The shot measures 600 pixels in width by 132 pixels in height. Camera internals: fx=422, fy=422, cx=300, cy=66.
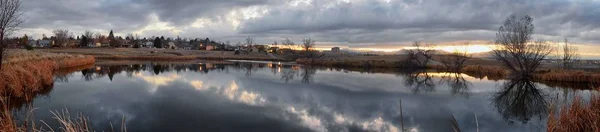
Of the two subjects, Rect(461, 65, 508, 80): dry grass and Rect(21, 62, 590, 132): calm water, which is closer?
Rect(21, 62, 590, 132): calm water

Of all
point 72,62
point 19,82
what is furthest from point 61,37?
point 19,82

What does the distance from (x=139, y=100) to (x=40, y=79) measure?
589 cm

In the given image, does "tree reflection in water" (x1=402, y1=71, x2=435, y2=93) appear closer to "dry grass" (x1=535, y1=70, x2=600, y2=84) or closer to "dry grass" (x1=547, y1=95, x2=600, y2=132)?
"dry grass" (x1=535, y1=70, x2=600, y2=84)

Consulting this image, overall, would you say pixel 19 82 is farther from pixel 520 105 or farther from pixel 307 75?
pixel 307 75

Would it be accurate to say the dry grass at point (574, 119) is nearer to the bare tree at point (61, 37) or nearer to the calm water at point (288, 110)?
the calm water at point (288, 110)

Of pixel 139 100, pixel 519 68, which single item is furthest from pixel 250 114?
pixel 519 68

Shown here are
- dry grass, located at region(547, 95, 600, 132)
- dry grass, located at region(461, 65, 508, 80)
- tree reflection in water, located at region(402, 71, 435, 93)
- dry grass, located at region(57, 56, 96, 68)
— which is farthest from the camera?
dry grass, located at region(461, 65, 508, 80)

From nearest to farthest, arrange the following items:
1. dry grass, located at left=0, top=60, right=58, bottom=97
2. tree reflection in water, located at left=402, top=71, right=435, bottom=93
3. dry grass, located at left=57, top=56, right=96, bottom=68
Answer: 1. dry grass, located at left=0, top=60, right=58, bottom=97
2. tree reflection in water, located at left=402, top=71, right=435, bottom=93
3. dry grass, located at left=57, top=56, right=96, bottom=68

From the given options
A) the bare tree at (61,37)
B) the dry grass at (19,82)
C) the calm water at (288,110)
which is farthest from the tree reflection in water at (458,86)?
the bare tree at (61,37)

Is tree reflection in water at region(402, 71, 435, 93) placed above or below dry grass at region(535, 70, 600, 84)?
below

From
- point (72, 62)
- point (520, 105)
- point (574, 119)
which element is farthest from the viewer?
point (72, 62)

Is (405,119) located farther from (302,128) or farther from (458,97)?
(458,97)

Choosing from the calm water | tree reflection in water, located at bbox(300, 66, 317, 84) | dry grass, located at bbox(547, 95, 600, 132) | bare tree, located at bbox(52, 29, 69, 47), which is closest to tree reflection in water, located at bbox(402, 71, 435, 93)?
the calm water

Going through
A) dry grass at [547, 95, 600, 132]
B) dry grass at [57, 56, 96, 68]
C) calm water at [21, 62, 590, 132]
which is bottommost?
calm water at [21, 62, 590, 132]
